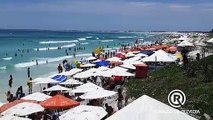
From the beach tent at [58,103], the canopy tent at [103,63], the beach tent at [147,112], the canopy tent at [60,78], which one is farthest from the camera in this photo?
the canopy tent at [103,63]

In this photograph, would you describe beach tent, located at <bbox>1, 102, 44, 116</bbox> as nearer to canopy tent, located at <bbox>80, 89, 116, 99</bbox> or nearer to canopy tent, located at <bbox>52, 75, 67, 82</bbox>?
canopy tent, located at <bbox>80, 89, 116, 99</bbox>

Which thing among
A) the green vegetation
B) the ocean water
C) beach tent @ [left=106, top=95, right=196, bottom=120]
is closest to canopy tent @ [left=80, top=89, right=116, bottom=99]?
the green vegetation

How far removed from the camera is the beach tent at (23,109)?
13.8 m

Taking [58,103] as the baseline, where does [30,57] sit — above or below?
below

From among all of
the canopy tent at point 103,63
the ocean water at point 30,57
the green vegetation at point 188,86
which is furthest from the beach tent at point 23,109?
the canopy tent at point 103,63

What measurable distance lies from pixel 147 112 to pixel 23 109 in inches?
360

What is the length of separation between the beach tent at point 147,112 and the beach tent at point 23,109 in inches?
335

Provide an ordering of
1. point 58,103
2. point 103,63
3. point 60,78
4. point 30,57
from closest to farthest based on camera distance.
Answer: point 58,103
point 60,78
point 103,63
point 30,57

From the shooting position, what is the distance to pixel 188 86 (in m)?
17.4

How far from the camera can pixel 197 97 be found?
14844mm

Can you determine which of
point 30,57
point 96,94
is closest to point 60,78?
point 96,94

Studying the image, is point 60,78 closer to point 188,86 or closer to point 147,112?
point 188,86

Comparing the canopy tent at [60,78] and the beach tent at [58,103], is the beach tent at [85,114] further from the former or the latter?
the canopy tent at [60,78]

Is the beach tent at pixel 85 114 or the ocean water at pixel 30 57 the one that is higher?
the beach tent at pixel 85 114
